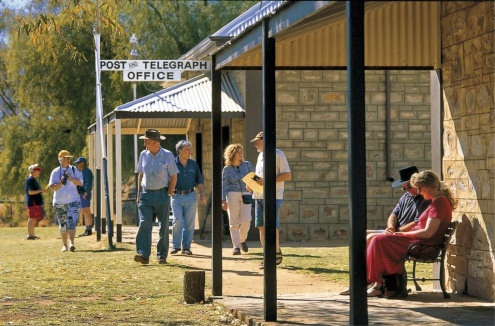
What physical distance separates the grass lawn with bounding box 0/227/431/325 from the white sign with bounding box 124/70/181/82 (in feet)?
10.1

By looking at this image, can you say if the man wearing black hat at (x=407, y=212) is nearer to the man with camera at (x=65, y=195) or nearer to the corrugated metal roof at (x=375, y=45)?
the corrugated metal roof at (x=375, y=45)

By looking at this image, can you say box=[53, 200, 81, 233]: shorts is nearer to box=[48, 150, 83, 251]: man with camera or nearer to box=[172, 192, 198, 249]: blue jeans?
box=[48, 150, 83, 251]: man with camera

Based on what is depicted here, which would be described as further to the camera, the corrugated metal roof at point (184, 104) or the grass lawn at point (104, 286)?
the corrugated metal roof at point (184, 104)

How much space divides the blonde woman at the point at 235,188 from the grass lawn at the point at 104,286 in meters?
1.04

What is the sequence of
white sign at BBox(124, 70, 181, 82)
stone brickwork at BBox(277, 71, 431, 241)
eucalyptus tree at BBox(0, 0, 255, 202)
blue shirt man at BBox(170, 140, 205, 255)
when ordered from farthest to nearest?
eucalyptus tree at BBox(0, 0, 255, 202)
stone brickwork at BBox(277, 71, 431, 241)
white sign at BBox(124, 70, 181, 82)
blue shirt man at BBox(170, 140, 205, 255)

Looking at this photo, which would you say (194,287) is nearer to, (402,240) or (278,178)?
(402,240)

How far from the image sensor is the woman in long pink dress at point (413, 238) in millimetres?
11312

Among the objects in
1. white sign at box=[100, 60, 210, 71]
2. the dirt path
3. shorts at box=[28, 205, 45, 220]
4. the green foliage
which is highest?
white sign at box=[100, 60, 210, 71]

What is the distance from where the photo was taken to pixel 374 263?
37.4 feet

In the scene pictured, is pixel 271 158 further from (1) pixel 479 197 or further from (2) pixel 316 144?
(2) pixel 316 144

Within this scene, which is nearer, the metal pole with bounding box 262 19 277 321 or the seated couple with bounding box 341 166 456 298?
the metal pole with bounding box 262 19 277 321

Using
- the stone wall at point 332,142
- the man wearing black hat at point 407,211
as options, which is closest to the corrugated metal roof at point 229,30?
the stone wall at point 332,142

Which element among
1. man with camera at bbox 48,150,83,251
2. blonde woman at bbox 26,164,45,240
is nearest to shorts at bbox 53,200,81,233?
man with camera at bbox 48,150,83,251

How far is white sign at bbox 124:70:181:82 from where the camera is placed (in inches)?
810
